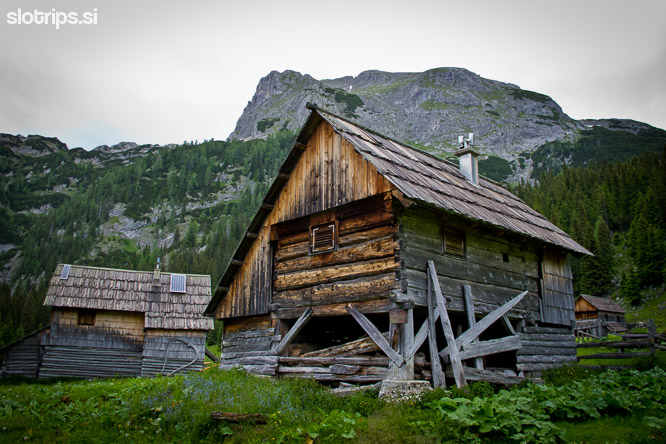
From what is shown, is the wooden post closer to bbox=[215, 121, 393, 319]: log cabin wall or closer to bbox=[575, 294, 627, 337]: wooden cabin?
bbox=[215, 121, 393, 319]: log cabin wall

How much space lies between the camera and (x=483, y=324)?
14070 mm

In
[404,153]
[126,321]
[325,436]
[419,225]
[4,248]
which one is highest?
[4,248]

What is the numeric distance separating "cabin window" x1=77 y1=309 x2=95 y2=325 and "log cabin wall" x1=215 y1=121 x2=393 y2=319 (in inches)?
602

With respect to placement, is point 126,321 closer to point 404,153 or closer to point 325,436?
point 404,153

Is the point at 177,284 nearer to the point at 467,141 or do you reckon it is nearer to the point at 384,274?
the point at 467,141

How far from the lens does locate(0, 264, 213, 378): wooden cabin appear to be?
3014cm

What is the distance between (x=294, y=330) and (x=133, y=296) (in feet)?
63.4

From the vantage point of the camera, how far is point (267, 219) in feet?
59.0

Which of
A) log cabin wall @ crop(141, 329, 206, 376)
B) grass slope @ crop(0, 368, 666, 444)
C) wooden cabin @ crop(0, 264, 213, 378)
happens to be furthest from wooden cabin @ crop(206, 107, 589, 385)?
wooden cabin @ crop(0, 264, 213, 378)

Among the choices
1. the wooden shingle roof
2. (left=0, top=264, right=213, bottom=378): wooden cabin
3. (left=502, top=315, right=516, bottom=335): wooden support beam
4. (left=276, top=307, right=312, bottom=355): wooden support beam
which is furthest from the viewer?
(left=0, top=264, right=213, bottom=378): wooden cabin

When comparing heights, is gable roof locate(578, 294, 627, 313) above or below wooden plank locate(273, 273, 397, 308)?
above

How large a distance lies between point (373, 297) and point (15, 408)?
374 inches

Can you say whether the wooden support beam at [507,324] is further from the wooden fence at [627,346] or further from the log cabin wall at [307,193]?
the log cabin wall at [307,193]

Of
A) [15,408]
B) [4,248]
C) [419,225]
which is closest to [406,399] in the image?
[419,225]
